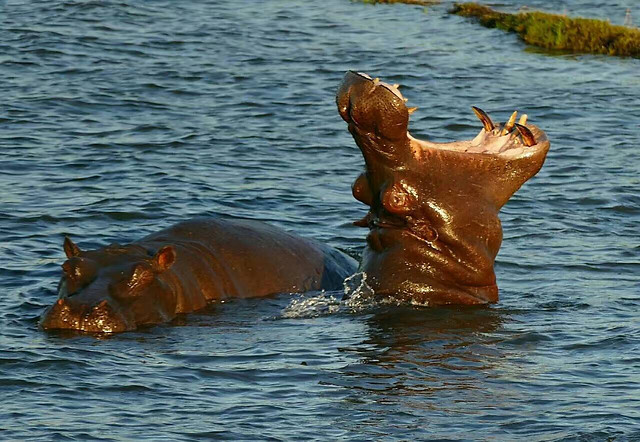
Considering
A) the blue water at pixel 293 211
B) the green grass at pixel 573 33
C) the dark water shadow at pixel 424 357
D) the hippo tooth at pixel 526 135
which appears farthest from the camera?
the green grass at pixel 573 33

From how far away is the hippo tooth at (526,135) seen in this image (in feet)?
29.7

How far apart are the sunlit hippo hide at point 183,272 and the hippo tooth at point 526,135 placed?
191 cm

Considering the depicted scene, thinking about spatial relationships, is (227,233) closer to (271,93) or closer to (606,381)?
(606,381)

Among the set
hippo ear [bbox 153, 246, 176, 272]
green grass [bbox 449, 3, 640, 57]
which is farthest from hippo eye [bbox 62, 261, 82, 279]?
green grass [bbox 449, 3, 640, 57]

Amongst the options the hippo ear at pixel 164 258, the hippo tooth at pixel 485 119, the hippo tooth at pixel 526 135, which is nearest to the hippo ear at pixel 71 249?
the hippo ear at pixel 164 258

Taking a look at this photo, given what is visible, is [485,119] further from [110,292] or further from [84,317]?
[84,317]

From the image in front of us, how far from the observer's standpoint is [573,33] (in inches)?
951

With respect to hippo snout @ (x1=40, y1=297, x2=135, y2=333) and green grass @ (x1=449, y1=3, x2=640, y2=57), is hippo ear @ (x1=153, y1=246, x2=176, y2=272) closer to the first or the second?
hippo snout @ (x1=40, y1=297, x2=135, y2=333)

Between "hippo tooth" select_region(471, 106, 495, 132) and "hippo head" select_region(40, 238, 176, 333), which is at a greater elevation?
"hippo tooth" select_region(471, 106, 495, 132)

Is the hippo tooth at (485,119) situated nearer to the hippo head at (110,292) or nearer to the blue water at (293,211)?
the blue water at (293,211)

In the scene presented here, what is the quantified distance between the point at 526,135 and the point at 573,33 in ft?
51.2

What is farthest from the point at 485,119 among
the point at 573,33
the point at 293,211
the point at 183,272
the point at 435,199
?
the point at 573,33

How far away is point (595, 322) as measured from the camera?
31.8 feet

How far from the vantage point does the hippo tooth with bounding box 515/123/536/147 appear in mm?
9039
